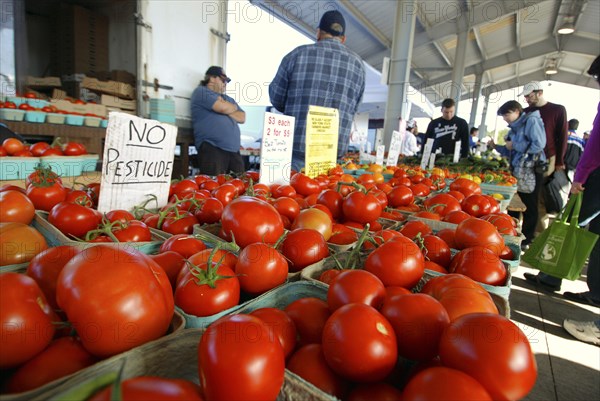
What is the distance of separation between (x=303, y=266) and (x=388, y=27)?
1187 cm

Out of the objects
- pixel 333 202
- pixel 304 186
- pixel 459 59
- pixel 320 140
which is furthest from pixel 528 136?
pixel 459 59

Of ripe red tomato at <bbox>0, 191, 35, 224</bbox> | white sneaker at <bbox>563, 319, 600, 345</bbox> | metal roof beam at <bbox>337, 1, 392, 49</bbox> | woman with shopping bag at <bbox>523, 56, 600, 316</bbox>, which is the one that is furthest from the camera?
metal roof beam at <bbox>337, 1, 392, 49</bbox>

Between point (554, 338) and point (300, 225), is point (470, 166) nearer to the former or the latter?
point (554, 338)

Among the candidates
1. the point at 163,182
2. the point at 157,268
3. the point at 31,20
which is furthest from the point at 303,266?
the point at 31,20

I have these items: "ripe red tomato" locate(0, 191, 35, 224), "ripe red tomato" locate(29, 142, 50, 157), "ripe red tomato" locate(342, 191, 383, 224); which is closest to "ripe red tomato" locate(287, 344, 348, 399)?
"ripe red tomato" locate(342, 191, 383, 224)

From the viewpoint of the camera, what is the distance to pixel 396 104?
6508mm

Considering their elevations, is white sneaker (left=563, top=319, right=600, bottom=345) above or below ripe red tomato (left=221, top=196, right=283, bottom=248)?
below

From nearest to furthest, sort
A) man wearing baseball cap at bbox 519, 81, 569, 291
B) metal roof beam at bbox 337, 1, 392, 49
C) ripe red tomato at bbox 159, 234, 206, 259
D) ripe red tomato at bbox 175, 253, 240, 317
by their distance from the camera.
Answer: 1. ripe red tomato at bbox 175, 253, 240, 317
2. ripe red tomato at bbox 159, 234, 206, 259
3. man wearing baseball cap at bbox 519, 81, 569, 291
4. metal roof beam at bbox 337, 1, 392, 49

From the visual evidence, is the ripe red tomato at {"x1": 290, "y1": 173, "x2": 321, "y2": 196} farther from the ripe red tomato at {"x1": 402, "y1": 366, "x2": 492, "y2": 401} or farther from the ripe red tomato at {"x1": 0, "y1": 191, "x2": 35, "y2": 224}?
the ripe red tomato at {"x1": 402, "y1": 366, "x2": 492, "y2": 401}

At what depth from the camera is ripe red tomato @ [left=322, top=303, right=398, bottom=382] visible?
0.58 metres

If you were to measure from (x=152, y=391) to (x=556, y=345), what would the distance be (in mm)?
2934

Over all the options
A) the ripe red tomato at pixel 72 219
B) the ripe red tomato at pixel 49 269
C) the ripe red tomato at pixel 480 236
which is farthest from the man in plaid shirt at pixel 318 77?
the ripe red tomato at pixel 49 269

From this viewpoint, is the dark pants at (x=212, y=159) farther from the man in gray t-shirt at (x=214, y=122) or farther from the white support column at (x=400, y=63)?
the white support column at (x=400, y=63)

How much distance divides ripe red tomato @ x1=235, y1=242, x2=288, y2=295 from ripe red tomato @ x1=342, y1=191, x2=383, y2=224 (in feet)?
2.04
